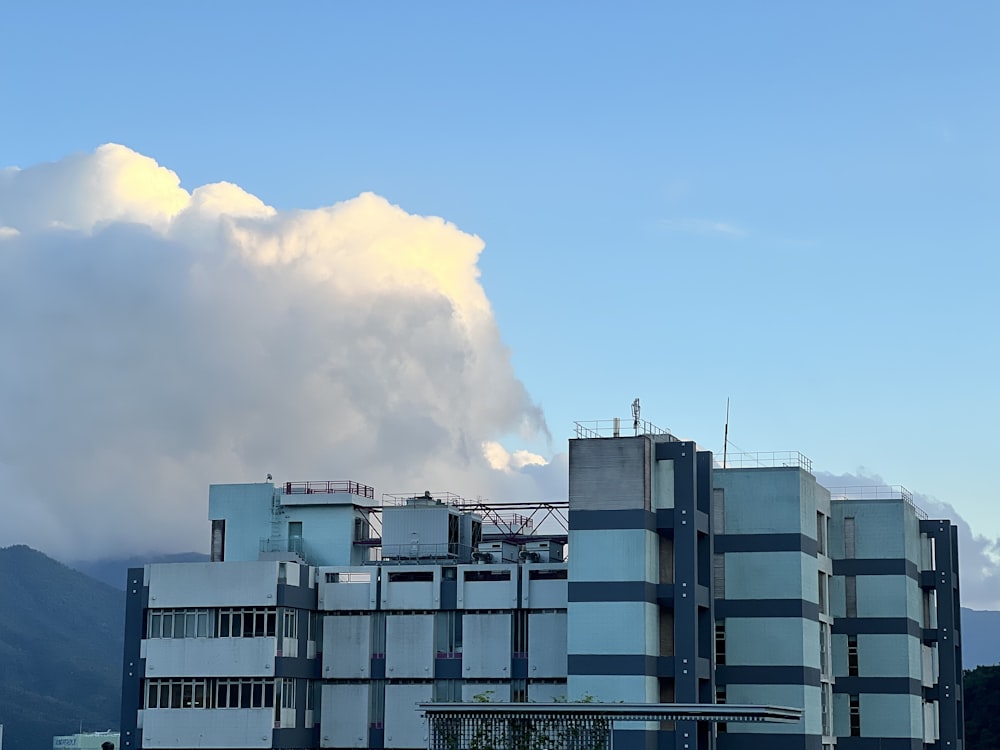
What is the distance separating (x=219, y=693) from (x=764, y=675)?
38240 mm

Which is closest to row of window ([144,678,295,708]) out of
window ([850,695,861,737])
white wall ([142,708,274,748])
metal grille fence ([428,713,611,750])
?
white wall ([142,708,274,748])

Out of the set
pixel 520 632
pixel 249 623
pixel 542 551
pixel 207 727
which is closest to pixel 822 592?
pixel 542 551

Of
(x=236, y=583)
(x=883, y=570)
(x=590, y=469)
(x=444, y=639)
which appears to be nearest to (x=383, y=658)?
(x=444, y=639)

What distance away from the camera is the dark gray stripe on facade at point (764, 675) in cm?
11038

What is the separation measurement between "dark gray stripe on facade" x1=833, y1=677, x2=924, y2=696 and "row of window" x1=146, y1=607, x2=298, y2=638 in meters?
43.4

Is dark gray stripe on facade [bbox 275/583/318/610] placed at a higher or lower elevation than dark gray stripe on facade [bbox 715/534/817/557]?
lower

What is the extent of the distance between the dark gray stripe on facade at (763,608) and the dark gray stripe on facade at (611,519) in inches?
462

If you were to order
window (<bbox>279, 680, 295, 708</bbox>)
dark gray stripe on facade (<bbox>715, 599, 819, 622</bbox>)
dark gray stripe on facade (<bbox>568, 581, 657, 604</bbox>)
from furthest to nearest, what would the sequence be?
window (<bbox>279, 680, 295, 708</bbox>) < dark gray stripe on facade (<bbox>715, 599, 819, 622</bbox>) < dark gray stripe on facade (<bbox>568, 581, 657, 604</bbox>)

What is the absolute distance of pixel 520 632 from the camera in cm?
11450

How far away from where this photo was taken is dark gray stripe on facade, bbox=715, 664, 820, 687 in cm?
11038

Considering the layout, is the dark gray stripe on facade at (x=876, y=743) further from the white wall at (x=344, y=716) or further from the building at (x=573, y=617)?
the white wall at (x=344, y=716)

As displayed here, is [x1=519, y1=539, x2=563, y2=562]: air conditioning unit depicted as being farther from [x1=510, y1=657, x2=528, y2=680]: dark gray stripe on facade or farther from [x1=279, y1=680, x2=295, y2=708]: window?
[x1=279, y1=680, x2=295, y2=708]: window

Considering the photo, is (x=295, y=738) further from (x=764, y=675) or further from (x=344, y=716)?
(x=764, y=675)

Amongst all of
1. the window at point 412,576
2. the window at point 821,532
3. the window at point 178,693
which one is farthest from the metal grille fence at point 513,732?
the window at point 821,532
